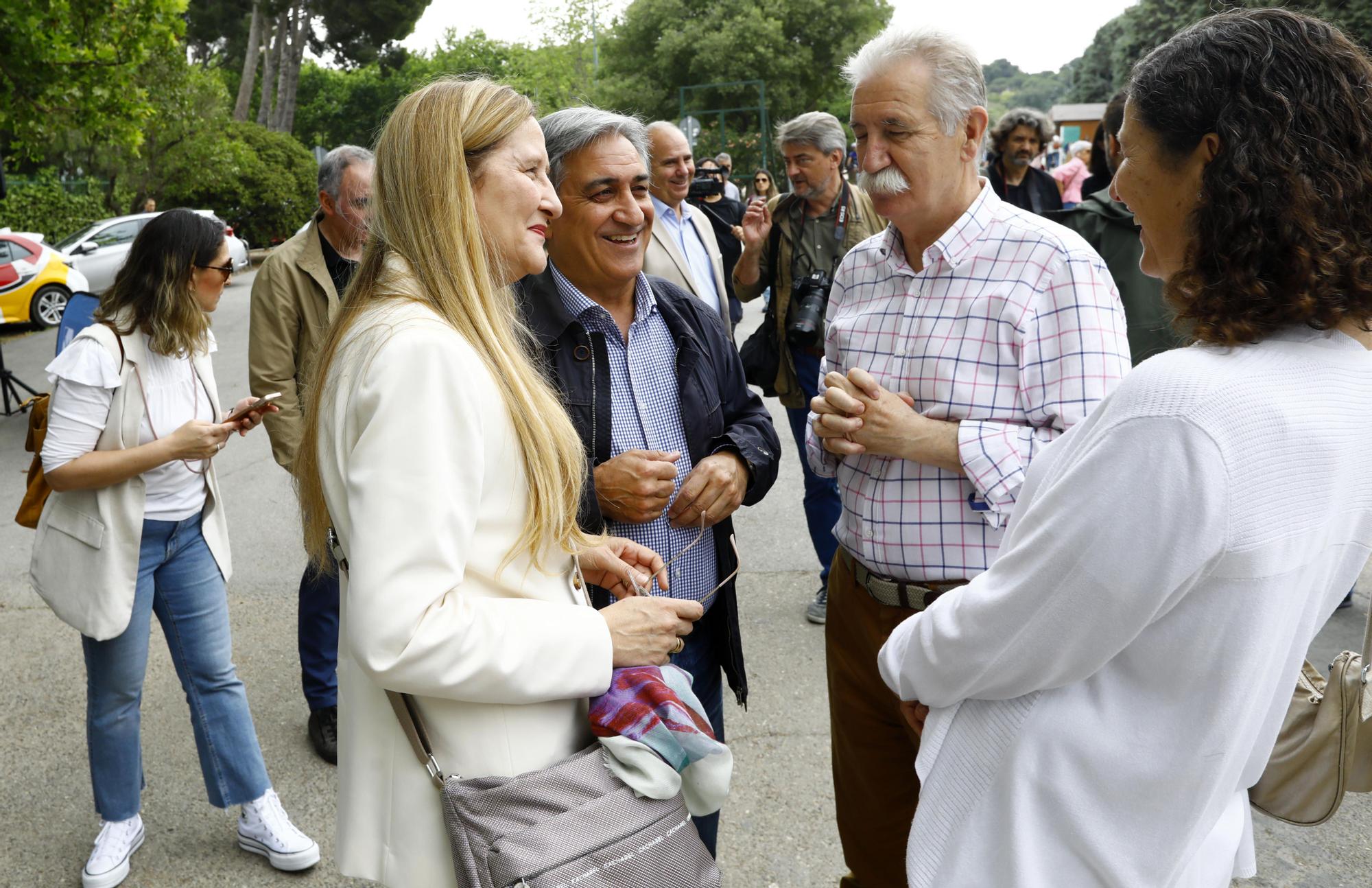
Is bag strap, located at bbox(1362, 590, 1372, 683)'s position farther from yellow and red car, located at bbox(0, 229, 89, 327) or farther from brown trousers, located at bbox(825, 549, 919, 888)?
yellow and red car, located at bbox(0, 229, 89, 327)

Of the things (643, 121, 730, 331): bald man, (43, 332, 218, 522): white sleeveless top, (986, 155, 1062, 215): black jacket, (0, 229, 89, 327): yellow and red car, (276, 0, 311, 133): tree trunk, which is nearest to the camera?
(43, 332, 218, 522): white sleeveless top

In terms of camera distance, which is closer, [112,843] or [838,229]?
[112,843]

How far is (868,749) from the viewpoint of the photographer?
101 inches

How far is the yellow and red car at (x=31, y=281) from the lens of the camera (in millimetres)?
14266

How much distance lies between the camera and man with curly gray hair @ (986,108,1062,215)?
645 centimetres

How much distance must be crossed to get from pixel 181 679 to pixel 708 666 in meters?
Answer: 1.66

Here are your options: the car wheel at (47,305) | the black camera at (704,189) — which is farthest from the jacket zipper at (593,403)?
the car wheel at (47,305)

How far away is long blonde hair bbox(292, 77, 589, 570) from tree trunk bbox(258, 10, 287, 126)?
3542 centimetres

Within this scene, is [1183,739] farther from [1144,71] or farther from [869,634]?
[869,634]

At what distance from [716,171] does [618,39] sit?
120 ft

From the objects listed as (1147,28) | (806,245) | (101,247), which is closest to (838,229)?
(806,245)

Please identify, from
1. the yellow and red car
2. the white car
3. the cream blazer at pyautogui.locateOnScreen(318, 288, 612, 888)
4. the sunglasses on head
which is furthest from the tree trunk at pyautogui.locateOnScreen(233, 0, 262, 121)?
the cream blazer at pyautogui.locateOnScreen(318, 288, 612, 888)

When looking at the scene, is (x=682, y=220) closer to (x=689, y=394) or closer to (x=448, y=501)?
(x=689, y=394)

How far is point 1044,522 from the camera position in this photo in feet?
4.54
